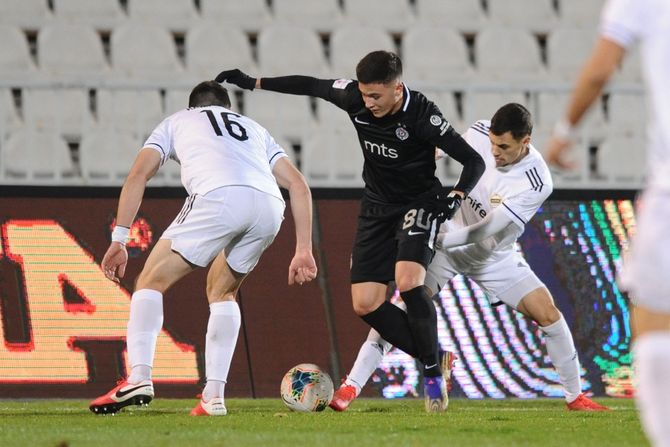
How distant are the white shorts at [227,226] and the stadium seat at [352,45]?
611 centimetres

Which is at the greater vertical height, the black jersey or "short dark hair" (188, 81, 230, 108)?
"short dark hair" (188, 81, 230, 108)

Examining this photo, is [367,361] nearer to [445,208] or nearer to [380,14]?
[445,208]

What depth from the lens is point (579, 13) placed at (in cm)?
1279

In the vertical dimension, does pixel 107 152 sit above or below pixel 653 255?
below

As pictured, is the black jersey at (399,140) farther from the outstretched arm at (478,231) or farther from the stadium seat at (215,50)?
the stadium seat at (215,50)

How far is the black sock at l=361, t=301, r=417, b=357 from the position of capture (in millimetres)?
6250

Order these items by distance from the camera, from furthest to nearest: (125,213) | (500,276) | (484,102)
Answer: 1. (484,102)
2. (500,276)
3. (125,213)

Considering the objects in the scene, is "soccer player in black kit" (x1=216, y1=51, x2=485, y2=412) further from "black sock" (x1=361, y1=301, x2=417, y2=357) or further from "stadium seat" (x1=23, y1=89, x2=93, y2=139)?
"stadium seat" (x1=23, y1=89, x2=93, y2=139)

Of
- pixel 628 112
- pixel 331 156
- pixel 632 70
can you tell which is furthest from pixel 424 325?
pixel 632 70

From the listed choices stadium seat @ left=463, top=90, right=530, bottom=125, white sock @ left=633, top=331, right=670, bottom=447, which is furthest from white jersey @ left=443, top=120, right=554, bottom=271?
stadium seat @ left=463, top=90, right=530, bottom=125

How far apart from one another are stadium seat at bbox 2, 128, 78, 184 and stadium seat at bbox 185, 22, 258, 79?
5.87 feet

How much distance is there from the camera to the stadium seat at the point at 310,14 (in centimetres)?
1219

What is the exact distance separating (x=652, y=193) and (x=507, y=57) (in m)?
9.77

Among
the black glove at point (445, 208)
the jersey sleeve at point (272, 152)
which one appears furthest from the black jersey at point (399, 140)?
the jersey sleeve at point (272, 152)
